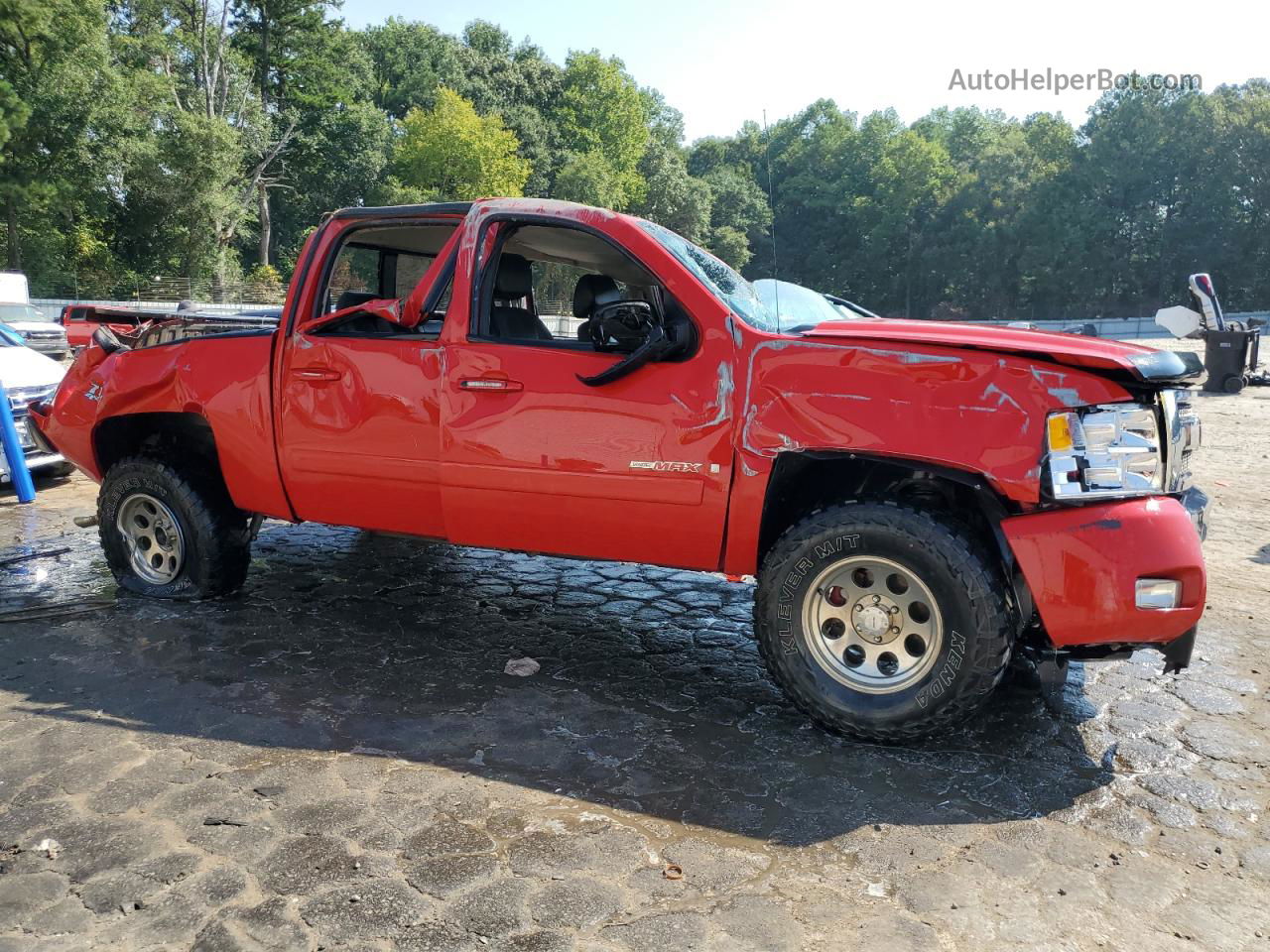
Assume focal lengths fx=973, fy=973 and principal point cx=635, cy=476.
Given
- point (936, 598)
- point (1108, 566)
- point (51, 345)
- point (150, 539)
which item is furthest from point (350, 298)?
point (51, 345)

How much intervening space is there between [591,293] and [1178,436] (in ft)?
8.62

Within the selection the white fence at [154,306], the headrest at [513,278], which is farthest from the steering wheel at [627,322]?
the white fence at [154,306]

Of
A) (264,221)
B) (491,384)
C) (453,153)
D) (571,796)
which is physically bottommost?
(571,796)

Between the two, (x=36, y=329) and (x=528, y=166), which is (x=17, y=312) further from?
(x=528, y=166)

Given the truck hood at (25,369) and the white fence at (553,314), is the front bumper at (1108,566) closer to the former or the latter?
the white fence at (553,314)

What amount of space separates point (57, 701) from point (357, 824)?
71.6 inches

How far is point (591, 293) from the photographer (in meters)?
4.78

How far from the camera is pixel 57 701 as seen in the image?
404 centimetres

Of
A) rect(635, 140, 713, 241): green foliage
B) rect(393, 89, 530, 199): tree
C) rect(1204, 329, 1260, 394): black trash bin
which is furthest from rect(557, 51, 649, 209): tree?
rect(1204, 329, 1260, 394): black trash bin

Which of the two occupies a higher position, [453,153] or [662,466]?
[453,153]

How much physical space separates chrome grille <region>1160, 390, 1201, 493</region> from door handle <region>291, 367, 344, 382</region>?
3488 millimetres

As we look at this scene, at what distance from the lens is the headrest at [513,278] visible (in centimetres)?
447

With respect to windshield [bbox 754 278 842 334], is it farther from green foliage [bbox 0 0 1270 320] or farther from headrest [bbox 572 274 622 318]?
green foliage [bbox 0 0 1270 320]

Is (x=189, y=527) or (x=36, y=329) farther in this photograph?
(x=36, y=329)
